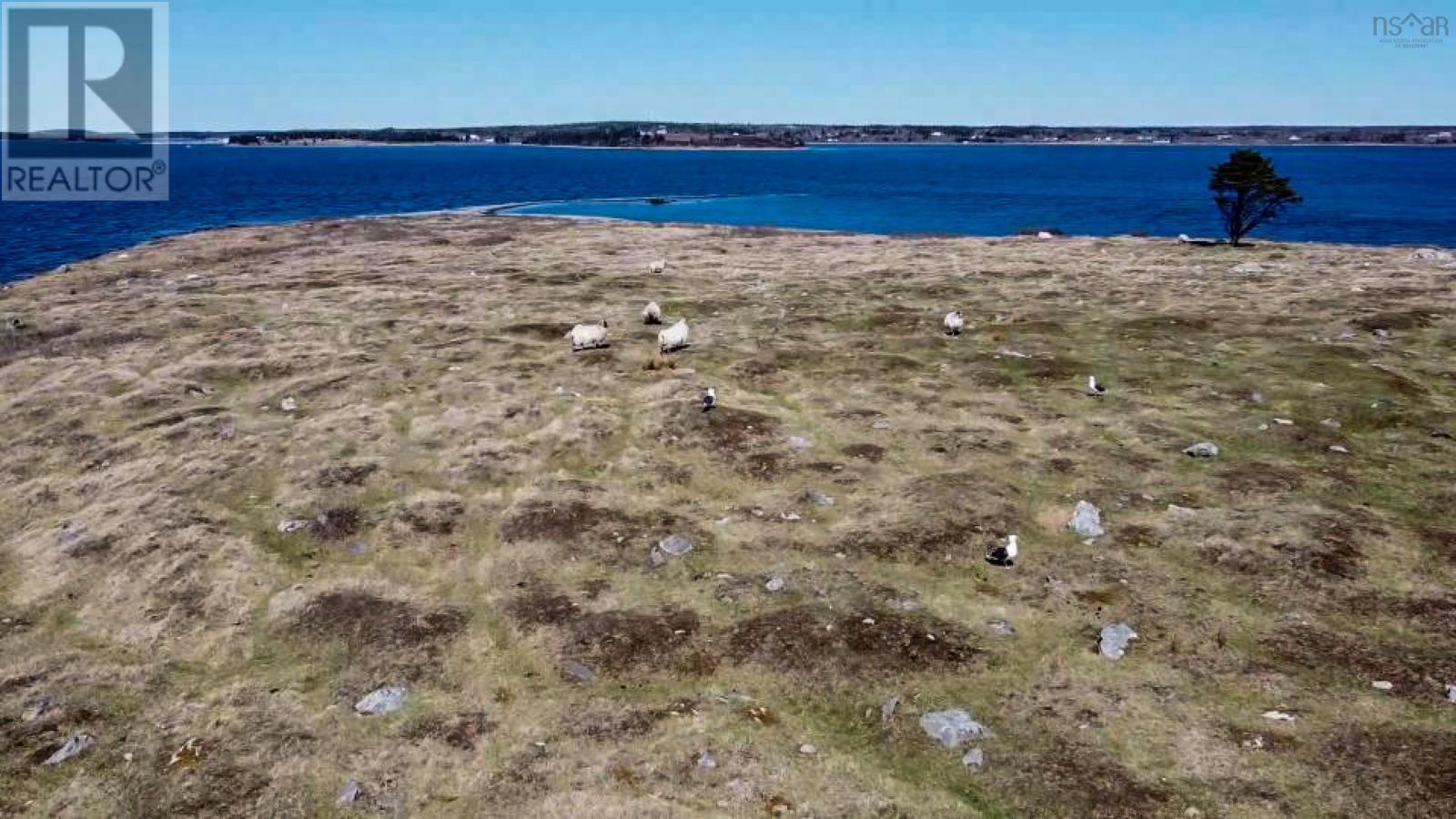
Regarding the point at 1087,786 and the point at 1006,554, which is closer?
the point at 1087,786

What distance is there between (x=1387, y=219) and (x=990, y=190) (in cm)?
6662

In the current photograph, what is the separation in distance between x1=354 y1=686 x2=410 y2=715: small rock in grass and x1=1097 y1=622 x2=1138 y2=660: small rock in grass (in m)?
10.5

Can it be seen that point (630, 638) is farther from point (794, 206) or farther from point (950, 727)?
point (794, 206)

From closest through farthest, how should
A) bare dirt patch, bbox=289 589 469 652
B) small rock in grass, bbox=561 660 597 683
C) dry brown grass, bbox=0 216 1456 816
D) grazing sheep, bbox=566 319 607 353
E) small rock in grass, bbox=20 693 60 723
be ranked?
dry brown grass, bbox=0 216 1456 816 < small rock in grass, bbox=20 693 60 723 < small rock in grass, bbox=561 660 597 683 < bare dirt patch, bbox=289 589 469 652 < grazing sheep, bbox=566 319 607 353

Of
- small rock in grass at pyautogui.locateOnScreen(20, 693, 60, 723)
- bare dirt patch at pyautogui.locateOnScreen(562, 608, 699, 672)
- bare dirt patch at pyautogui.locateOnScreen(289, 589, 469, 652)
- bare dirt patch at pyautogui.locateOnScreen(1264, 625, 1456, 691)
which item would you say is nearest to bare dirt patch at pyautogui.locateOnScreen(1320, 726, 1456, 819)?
bare dirt patch at pyautogui.locateOnScreen(1264, 625, 1456, 691)

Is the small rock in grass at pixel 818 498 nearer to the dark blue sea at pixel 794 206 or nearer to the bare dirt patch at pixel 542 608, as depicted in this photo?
the bare dirt patch at pixel 542 608

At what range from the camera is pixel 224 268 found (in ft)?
167

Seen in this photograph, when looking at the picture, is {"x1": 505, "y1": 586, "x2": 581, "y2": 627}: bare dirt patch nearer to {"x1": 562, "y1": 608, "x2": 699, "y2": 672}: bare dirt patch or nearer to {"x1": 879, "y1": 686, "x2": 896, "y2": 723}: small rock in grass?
{"x1": 562, "y1": 608, "x2": 699, "y2": 672}: bare dirt patch

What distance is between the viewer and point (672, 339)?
29.2 m

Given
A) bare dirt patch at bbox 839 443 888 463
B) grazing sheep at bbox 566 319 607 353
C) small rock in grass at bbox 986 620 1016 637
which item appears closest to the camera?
small rock in grass at bbox 986 620 1016 637

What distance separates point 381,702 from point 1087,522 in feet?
42.4

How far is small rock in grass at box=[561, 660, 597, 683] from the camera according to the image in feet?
40.4

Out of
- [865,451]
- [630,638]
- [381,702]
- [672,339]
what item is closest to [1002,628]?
[630,638]

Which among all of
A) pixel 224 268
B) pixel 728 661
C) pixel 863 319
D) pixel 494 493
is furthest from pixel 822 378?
pixel 224 268
